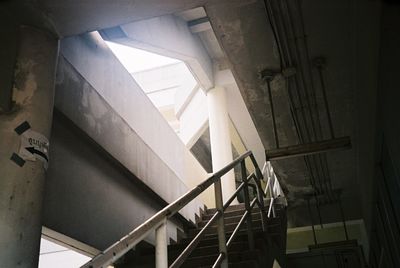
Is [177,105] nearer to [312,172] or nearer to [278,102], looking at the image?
[312,172]

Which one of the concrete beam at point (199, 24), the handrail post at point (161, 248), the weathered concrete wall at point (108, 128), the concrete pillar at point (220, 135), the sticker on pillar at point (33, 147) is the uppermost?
the concrete beam at point (199, 24)

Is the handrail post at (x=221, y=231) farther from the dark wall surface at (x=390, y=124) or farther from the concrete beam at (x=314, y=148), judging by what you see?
the dark wall surface at (x=390, y=124)

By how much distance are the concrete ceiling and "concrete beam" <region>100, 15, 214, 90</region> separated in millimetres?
1657

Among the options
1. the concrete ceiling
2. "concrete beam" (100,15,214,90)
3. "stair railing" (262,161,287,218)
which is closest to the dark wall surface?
the concrete ceiling

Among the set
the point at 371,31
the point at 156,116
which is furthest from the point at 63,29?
the point at 156,116

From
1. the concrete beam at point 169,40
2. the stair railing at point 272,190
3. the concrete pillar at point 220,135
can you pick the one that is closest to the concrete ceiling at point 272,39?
the stair railing at point 272,190

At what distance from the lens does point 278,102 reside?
4.10 metres

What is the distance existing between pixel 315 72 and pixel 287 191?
131 inches

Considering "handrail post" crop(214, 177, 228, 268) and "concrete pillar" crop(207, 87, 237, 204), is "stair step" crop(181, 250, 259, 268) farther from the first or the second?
"concrete pillar" crop(207, 87, 237, 204)

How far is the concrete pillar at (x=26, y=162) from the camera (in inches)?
68.3

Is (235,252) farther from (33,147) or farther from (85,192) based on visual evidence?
(33,147)

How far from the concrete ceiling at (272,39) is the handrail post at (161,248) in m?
1.26

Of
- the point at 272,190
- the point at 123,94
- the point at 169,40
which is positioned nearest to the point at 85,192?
the point at 123,94

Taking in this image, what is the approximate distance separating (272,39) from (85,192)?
1963mm
